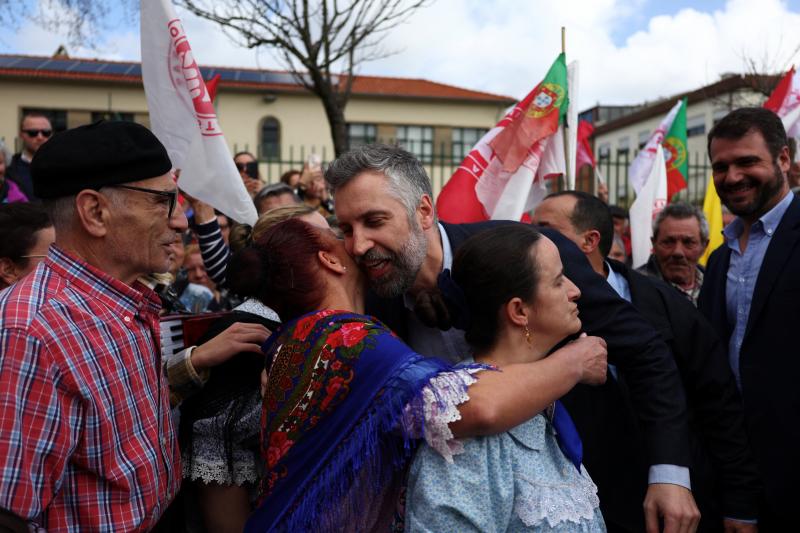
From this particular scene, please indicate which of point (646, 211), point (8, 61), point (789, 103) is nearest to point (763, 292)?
point (646, 211)

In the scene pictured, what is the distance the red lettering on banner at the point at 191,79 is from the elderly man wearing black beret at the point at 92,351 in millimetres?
1767

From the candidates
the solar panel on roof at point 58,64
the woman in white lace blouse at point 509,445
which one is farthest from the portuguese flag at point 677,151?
the solar panel on roof at point 58,64

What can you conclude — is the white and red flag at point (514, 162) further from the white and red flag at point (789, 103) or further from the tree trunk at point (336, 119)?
the tree trunk at point (336, 119)

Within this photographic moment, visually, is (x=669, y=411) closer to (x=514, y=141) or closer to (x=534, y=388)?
(x=534, y=388)

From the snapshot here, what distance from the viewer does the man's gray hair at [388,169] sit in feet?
7.59

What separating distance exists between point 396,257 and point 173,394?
0.85 metres

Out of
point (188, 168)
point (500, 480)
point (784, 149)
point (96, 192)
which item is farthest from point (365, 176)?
point (784, 149)

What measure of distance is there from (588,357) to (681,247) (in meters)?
3.25

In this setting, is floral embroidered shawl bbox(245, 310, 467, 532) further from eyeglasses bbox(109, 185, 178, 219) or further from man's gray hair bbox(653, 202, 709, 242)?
man's gray hair bbox(653, 202, 709, 242)

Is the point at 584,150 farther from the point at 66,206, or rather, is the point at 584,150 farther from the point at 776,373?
the point at 66,206

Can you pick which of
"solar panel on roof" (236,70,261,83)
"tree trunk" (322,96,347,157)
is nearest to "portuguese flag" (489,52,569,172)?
"tree trunk" (322,96,347,157)

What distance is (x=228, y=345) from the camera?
2.16m

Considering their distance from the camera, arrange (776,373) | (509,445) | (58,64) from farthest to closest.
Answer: (58,64)
(776,373)
(509,445)

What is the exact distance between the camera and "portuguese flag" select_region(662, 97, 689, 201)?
7.83 metres
